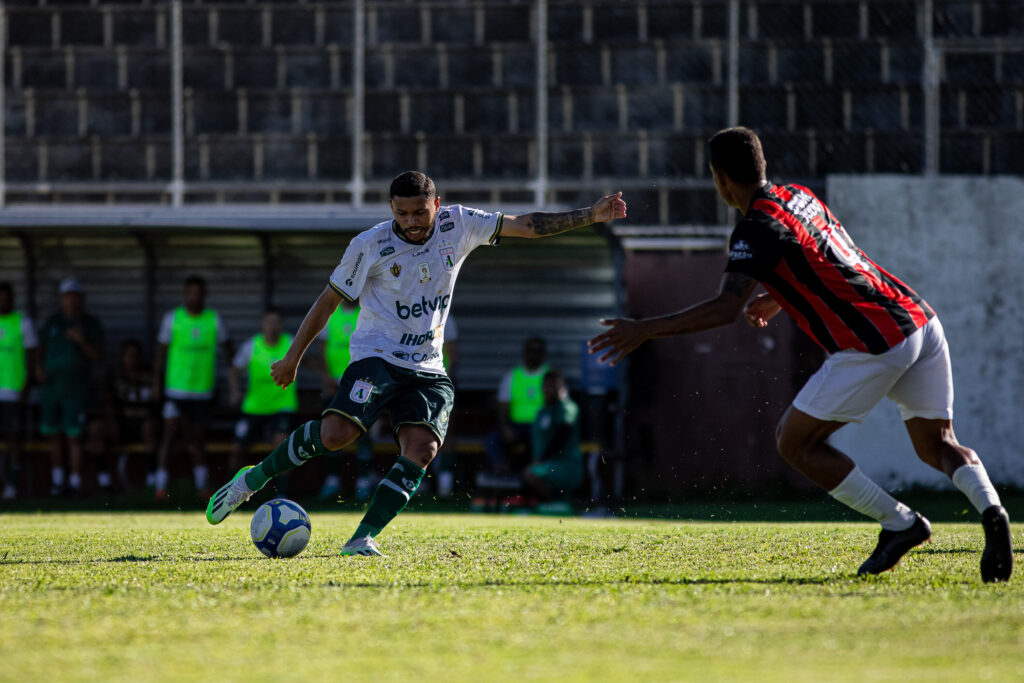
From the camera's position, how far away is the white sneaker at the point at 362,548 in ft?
21.9

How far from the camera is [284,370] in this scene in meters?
6.95

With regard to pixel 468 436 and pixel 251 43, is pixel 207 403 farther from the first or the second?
pixel 251 43

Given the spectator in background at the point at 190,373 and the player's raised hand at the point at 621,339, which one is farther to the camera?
the spectator in background at the point at 190,373

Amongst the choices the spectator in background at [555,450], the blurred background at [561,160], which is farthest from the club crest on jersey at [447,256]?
the blurred background at [561,160]

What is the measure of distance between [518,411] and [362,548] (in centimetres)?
744

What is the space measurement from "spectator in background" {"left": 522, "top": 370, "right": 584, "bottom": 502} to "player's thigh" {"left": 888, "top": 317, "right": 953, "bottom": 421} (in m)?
6.93

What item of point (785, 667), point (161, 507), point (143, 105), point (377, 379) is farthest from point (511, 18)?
point (785, 667)

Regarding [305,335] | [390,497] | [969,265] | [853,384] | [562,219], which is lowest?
[390,497]

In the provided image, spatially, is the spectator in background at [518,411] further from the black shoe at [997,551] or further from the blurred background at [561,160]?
the black shoe at [997,551]

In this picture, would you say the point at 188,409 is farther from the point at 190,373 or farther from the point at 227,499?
the point at 227,499

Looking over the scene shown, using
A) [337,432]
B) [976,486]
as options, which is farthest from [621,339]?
[337,432]

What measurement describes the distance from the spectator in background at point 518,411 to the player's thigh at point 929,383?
25.6 ft

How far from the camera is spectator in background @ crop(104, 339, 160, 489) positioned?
15219 mm

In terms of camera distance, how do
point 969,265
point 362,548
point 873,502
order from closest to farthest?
point 873,502, point 362,548, point 969,265
